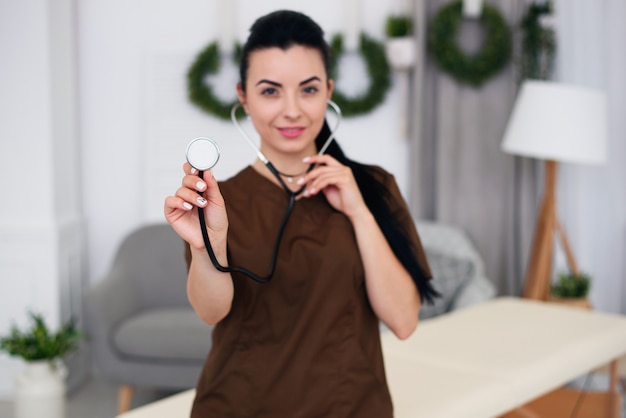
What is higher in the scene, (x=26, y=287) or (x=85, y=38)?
(x=85, y=38)

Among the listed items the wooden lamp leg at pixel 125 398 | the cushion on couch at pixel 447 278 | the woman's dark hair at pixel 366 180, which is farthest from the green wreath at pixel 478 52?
the woman's dark hair at pixel 366 180

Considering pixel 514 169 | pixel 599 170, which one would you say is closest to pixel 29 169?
pixel 514 169

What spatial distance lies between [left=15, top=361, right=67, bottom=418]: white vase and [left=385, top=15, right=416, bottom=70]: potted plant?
174cm

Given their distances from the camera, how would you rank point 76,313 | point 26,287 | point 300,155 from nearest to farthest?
1. point 300,155
2. point 26,287
3. point 76,313

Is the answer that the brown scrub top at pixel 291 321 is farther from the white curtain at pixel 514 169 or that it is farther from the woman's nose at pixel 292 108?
the white curtain at pixel 514 169

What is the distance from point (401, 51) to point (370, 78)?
0.17 m

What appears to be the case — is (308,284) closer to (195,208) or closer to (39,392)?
(195,208)

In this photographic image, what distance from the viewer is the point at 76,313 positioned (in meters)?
3.12

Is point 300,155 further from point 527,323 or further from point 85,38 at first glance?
point 85,38

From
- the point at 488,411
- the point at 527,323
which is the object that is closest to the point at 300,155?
the point at 488,411

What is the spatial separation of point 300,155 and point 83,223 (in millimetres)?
2520

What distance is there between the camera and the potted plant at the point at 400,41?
3.08m

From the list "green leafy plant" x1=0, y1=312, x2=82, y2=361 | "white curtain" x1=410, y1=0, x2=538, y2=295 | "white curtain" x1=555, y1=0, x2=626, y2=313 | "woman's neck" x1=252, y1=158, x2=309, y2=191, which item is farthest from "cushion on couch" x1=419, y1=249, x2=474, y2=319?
"woman's neck" x1=252, y1=158, x2=309, y2=191

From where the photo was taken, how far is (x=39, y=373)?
2434mm
